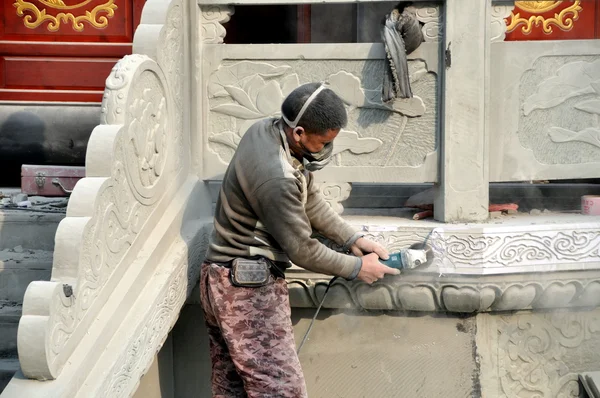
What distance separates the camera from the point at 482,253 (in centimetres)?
453

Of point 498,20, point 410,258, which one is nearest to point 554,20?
point 498,20

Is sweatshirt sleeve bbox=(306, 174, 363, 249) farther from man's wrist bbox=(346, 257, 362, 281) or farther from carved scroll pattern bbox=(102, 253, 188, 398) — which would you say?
carved scroll pattern bbox=(102, 253, 188, 398)

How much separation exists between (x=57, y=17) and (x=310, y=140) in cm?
308

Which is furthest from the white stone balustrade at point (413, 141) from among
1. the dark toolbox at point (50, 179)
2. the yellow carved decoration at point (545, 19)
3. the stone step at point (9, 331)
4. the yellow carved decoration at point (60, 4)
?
the yellow carved decoration at point (545, 19)

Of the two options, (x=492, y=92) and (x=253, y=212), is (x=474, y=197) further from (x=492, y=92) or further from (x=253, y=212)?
(x=253, y=212)

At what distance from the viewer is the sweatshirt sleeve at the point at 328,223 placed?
4.43m

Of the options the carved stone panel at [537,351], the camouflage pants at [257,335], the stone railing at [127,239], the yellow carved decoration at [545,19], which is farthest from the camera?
the yellow carved decoration at [545,19]

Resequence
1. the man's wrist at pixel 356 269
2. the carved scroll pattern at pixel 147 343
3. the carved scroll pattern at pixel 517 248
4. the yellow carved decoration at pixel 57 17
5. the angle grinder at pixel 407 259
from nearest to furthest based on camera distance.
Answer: the carved scroll pattern at pixel 147 343
the man's wrist at pixel 356 269
the angle grinder at pixel 407 259
the carved scroll pattern at pixel 517 248
the yellow carved decoration at pixel 57 17

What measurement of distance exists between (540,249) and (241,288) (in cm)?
153

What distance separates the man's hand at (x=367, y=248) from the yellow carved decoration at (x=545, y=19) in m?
3.08

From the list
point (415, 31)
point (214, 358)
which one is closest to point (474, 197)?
point (415, 31)

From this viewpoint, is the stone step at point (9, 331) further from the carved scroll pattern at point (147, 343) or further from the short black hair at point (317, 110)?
the short black hair at point (317, 110)

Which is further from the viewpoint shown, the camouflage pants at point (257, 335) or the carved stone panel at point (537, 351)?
the carved stone panel at point (537, 351)

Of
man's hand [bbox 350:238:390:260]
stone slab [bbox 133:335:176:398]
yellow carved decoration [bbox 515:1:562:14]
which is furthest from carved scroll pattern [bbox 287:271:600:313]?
yellow carved decoration [bbox 515:1:562:14]
